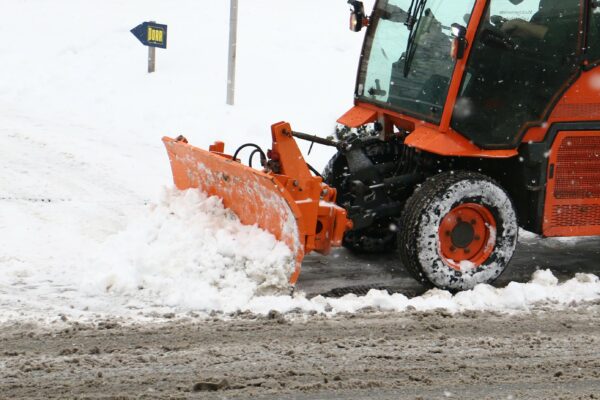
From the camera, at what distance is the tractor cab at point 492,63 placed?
19.4 ft

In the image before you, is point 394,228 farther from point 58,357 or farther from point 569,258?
point 58,357

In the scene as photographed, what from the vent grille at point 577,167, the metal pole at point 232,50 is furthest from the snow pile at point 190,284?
the metal pole at point 232,50

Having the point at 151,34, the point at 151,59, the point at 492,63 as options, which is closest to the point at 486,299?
the point at 492,63

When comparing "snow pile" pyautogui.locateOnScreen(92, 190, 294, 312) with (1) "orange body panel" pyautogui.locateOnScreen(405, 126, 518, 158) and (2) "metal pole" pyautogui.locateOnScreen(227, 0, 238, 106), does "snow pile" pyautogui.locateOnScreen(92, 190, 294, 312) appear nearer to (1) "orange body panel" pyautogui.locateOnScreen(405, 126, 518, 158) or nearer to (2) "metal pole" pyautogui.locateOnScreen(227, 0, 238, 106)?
(1) "orange body panel" pyautogui.locateOnScreen(405, 126, 518, 158)

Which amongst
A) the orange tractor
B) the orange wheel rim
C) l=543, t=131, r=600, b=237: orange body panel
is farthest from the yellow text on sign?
l=543, t=131, r=600, b=237: orange body panel

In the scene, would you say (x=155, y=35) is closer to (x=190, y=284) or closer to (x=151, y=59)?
(x=151, y=59)

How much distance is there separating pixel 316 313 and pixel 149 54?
730 cm

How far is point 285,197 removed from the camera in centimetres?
566

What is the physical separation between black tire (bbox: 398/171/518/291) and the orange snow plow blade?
1.60 feet

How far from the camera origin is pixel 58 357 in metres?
4.55

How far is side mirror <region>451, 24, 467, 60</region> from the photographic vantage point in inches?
227

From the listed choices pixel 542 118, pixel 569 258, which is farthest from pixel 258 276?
pixel 569 258

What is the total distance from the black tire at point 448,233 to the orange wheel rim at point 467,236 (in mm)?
12

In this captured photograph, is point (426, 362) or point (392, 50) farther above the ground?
point (392, 50)
